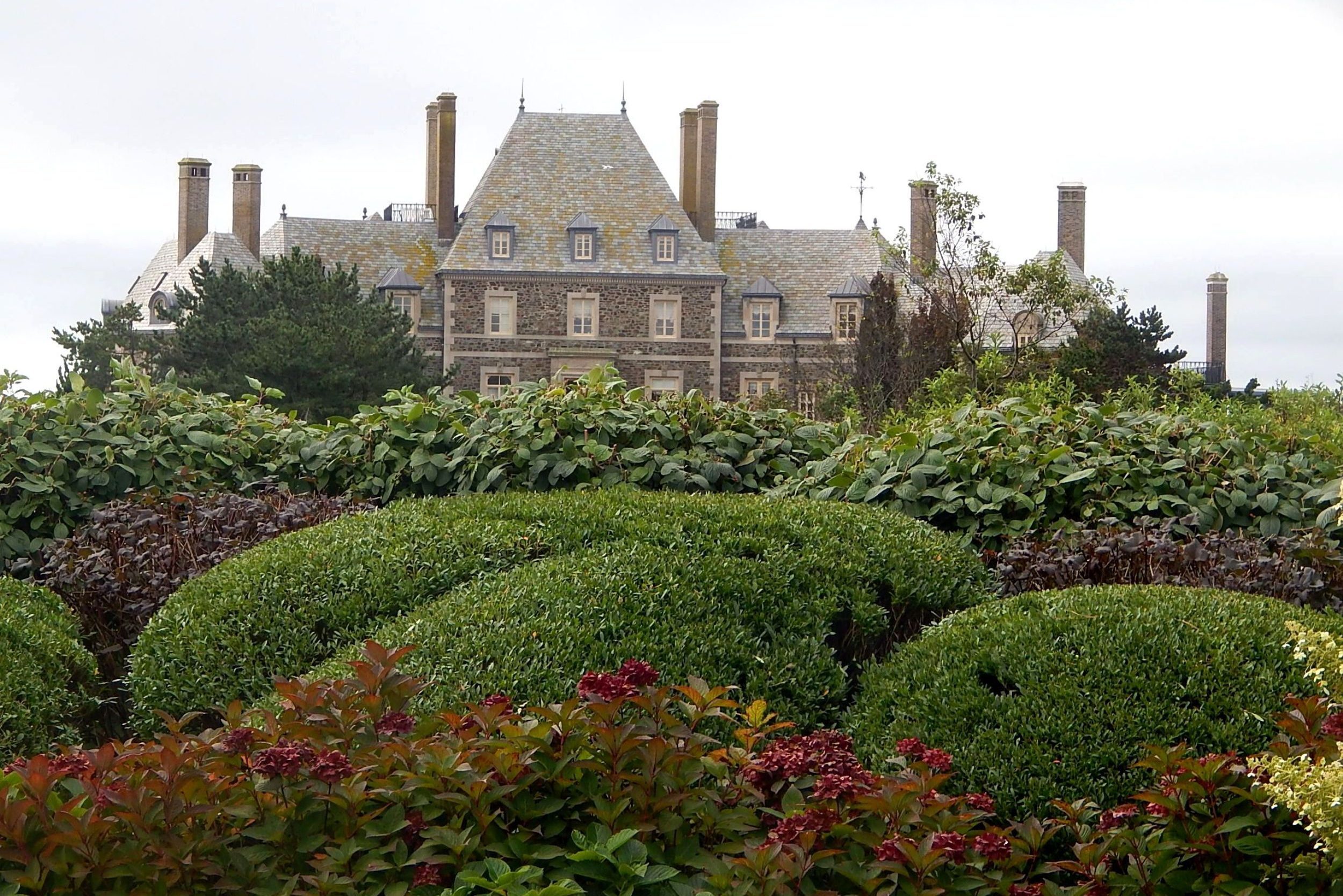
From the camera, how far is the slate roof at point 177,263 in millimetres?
45250

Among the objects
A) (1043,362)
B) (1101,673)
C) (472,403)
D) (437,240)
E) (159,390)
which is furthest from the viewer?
(437,240)

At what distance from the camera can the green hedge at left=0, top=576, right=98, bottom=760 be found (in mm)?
4496

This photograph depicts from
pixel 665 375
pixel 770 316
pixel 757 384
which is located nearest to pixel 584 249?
pixel 665 375

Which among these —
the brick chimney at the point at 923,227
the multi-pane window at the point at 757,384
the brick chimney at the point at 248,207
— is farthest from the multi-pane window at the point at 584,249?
the brick chimney at the point at 248,207

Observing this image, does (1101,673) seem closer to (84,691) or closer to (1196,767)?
(1196,767)

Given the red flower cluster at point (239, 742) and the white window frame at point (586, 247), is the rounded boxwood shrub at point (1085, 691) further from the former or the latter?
the white window frame at point (586, 247)

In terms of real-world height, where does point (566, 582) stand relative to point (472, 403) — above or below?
below

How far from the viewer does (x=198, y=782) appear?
107 inches

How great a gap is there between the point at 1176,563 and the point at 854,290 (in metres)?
39.0

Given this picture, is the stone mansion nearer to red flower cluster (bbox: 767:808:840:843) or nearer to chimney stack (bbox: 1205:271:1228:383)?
chimney stack (bbox: 1205:271:1228:383)

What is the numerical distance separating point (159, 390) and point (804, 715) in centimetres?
494

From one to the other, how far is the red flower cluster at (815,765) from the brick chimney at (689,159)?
1674 inches

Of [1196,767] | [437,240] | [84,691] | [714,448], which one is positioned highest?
[437,240]

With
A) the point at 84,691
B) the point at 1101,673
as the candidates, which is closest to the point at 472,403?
the point at 84,691
